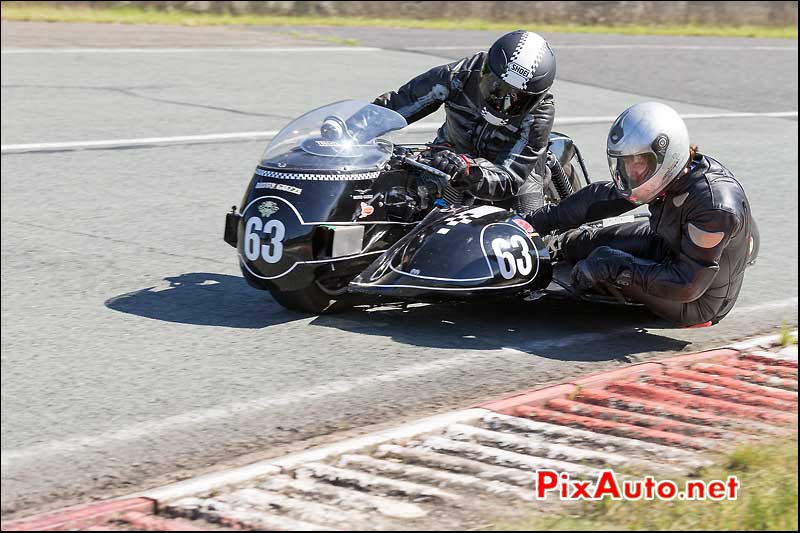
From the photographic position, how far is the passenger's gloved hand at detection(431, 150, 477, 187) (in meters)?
6.66

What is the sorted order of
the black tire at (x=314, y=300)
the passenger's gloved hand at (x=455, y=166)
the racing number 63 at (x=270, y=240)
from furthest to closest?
the passenger's gloved hand at (x=455, y=166) → the black tire at (x=314, y=300) → the racing number 63 at (x=270, y=240)

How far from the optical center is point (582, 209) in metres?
6.83

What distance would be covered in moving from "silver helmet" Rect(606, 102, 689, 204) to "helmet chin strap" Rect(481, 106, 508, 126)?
2.77 feet

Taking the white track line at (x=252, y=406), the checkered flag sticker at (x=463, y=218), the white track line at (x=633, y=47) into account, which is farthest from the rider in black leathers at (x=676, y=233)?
the white track line at (x=633, y=47)

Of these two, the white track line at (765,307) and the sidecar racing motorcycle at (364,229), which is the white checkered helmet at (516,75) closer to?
the sidecar racing motorcycle at (364,229)

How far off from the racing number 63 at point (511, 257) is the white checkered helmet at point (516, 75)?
2.87ft

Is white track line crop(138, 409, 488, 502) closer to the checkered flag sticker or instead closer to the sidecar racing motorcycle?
the sidecar racing motorcycle

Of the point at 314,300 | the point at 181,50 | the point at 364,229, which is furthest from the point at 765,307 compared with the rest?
the point at 181,50

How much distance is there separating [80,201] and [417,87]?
9.97ft

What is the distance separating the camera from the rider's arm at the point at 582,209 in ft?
22.4

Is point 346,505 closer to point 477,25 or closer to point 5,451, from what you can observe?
point 5,451

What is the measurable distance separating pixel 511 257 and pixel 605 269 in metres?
0.48

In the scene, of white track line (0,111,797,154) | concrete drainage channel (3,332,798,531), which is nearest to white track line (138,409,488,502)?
concrete drainage channel (3,332,798,531)

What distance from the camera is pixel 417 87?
7484 mm
